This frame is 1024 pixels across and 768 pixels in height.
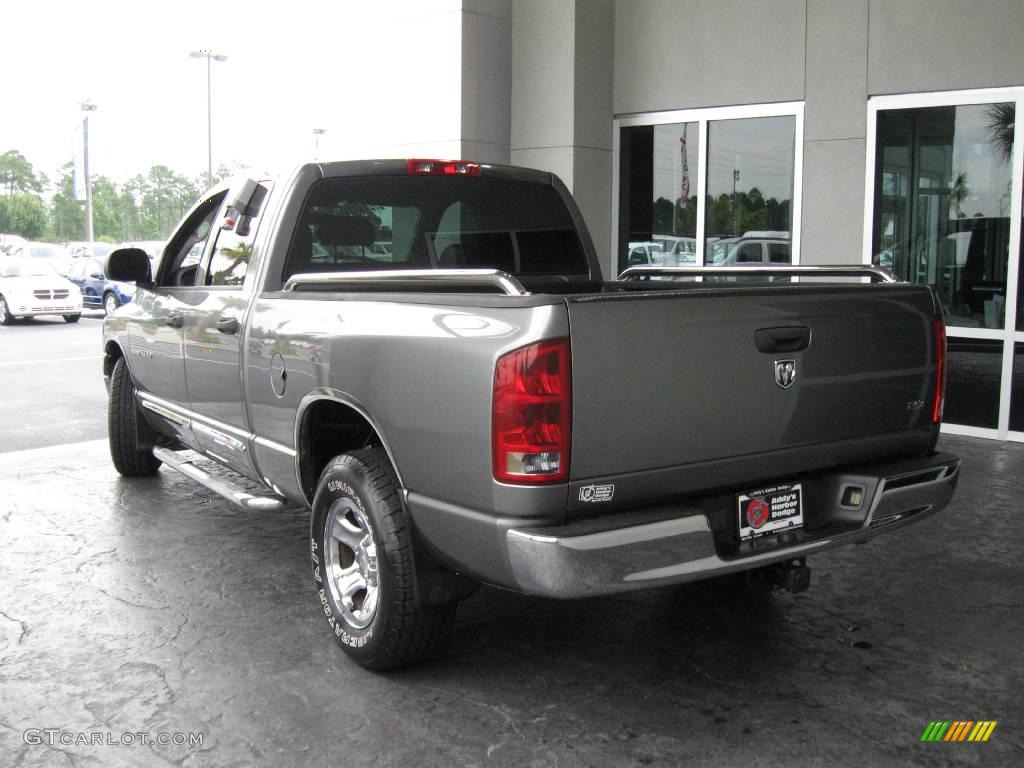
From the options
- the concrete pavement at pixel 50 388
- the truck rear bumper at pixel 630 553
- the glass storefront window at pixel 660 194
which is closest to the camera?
the truck rear bumper at pixel 630 553

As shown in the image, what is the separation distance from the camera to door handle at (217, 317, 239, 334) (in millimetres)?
4668

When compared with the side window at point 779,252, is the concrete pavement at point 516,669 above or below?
below

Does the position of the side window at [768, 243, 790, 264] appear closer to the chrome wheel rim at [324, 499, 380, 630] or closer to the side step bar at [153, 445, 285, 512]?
the side step bar at [153, 445, 285, 512]

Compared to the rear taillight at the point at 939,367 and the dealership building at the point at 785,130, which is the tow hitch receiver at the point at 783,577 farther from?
the dealership building at the point at 785,130

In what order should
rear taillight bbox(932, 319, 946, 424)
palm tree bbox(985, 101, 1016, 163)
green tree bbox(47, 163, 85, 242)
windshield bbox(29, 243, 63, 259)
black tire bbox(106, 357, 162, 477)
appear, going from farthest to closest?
green tree bbox(47, 163, 85, 242), windshield bbox(29, 243, 63, 259), palm tree bbox(985, 101, 1016, 163), black tire bbox(106, 357, 162, 477), rear taillight bbox(932, 319, 946, 424)

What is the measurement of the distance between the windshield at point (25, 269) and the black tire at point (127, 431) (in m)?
18.3

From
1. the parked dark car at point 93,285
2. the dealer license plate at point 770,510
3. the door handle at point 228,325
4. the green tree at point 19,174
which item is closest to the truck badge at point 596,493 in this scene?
the dealer license plate at point 770,510

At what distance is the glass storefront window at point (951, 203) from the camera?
8398mm

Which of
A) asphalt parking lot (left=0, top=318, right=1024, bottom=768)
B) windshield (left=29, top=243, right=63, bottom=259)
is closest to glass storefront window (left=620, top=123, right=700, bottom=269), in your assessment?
asphalt parking lot (left=0, top=318, right=1024, bottom=768)

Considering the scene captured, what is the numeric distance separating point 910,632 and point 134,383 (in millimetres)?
4712

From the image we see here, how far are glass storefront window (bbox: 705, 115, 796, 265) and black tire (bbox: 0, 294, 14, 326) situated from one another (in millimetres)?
17860

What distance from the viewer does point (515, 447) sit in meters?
3.08

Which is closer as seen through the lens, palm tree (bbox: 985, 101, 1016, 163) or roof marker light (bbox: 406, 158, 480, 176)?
roof marker light (bbox: 406, 158, 480, 176)

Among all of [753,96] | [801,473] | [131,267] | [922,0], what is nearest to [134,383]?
[131,267]
